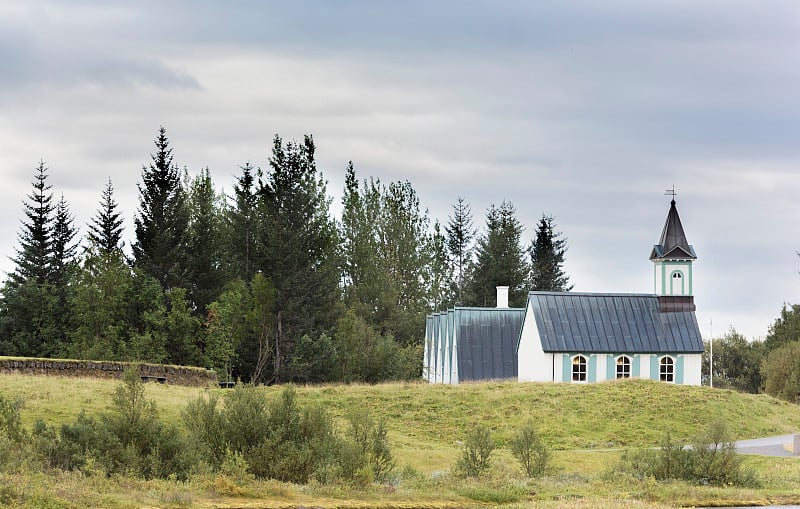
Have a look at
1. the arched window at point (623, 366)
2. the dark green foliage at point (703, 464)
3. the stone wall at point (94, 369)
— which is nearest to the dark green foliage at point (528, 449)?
the dark green foliage at point (703, 464)

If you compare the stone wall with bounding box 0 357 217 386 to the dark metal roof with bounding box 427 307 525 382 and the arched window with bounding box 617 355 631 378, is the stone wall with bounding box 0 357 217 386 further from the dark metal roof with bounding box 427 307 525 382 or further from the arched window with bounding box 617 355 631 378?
the arched window with bounding box 617 355 631 378

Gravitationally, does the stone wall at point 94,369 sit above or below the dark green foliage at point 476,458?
above

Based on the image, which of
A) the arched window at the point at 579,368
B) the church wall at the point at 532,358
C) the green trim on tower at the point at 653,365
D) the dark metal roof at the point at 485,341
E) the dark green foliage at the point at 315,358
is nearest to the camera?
the church wall at the point at 532,358

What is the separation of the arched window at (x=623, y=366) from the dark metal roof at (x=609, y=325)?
48cm

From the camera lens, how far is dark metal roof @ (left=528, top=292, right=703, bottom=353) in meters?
51.3

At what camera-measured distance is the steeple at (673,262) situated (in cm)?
5381

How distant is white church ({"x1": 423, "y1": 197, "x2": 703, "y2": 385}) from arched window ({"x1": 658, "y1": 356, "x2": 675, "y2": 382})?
5 centimetres

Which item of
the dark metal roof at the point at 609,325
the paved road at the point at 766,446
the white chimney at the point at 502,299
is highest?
the white chimney at the point at 502,299

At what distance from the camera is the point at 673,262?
178 feet

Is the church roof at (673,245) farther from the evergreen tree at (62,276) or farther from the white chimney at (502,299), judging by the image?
the evergreen tree at (62,276)

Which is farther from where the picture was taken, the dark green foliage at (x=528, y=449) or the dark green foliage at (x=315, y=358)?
the dark green foliage at (x=315, y=358)

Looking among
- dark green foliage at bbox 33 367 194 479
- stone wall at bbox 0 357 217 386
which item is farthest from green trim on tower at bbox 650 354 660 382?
dark green foliage at bbox 33 367 194 479

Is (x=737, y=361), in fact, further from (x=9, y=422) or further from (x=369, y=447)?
(x=9, y=422)

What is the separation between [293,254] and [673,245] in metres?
20.8
